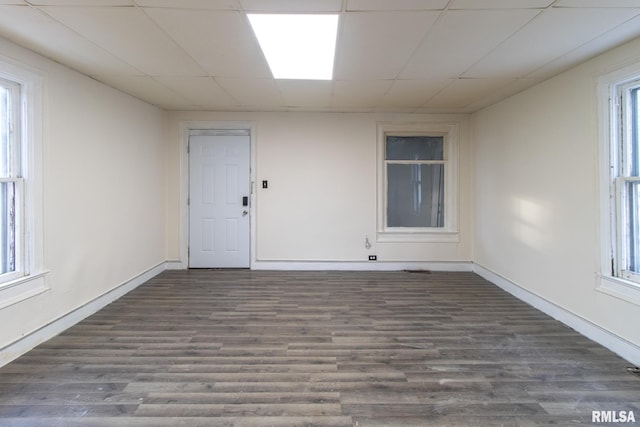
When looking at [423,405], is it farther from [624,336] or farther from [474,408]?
[624,336]

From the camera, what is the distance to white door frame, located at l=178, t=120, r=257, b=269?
5359mm

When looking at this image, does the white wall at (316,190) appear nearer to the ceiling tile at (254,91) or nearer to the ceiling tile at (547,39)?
the ceiling tile at (254,91)

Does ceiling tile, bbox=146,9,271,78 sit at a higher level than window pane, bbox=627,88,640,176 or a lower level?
higher

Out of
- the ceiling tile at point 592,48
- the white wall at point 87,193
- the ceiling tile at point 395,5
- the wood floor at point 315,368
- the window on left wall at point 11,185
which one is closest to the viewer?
the wood floor at point 315,368

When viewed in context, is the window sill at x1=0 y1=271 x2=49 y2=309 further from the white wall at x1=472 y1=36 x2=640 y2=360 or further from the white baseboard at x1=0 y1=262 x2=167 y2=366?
the white wall at x1=472 y1=36 x2=640 y2=360

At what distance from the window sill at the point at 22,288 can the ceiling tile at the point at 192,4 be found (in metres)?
2.24

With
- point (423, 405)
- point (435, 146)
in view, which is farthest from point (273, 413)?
point (435, 146)

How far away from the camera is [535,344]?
2.88 metres

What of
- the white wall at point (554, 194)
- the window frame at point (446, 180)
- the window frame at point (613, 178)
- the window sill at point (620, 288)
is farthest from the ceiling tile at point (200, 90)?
the window sill at point (620, 288)

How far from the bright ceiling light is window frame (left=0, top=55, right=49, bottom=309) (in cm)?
188

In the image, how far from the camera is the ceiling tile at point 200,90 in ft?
12.1

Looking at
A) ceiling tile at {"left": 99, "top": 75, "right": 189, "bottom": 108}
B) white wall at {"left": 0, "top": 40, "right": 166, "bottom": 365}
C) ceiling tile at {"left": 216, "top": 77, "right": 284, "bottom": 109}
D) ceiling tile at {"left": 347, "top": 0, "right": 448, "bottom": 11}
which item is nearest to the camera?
ceiling tile at {"left": 347, "top": 0, "right": 448, "bottom": 11}

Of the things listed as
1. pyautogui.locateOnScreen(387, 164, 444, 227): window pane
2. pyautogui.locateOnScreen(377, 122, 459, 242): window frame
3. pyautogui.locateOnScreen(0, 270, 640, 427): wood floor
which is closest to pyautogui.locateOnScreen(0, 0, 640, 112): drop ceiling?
pyautogui.locateOnScreen(377, 122, 459, 242): window frame

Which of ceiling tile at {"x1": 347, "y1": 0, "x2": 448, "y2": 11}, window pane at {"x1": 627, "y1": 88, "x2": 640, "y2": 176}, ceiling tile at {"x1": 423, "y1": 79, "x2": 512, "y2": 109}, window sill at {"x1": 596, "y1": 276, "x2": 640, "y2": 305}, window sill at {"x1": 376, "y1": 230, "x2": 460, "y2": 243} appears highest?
ceiling tile at {"x1": 423, "y1": 79, "x2": 512, "y2": 109}
